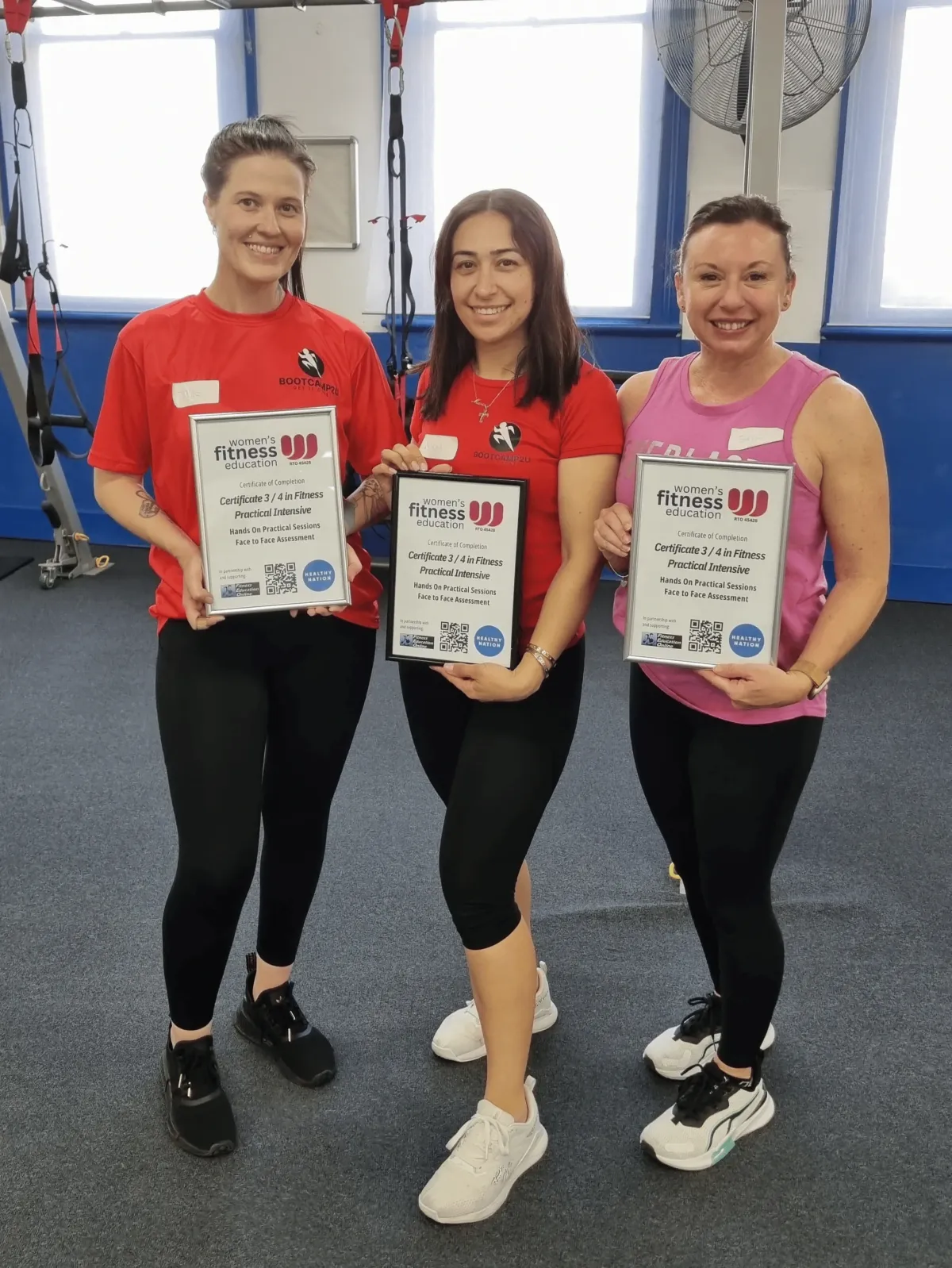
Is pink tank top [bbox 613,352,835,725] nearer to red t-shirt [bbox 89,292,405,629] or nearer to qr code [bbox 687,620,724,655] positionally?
qr code [bbox 687,620,724,655]

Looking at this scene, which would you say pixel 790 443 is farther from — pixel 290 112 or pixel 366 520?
pixel 290 112

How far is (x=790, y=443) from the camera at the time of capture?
1.38 m

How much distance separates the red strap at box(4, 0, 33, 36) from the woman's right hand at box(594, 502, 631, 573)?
303 cm

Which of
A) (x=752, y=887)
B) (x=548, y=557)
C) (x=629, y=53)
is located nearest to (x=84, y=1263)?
(x=752, y=887)

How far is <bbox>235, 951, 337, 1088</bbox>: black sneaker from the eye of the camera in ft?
6.03

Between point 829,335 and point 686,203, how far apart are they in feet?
2.75

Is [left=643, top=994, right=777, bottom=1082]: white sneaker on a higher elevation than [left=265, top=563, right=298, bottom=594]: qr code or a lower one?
lower

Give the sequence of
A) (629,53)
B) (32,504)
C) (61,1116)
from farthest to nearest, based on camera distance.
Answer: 1. (32,504)
2. (629,53)
3. (61,1116)

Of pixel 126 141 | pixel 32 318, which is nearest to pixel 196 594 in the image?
pixel 32 318

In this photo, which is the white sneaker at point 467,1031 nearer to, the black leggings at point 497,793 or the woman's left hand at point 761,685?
the black leggings at point 497,793

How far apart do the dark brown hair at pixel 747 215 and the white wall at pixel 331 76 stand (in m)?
3.45

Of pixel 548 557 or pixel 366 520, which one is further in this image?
pixel 366 520

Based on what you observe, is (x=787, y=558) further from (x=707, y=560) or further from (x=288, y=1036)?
(x=288, y=1036)

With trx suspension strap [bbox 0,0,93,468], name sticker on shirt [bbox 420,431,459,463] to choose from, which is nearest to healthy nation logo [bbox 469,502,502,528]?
name sticker on shirt [bbox 420,431,459,463]
